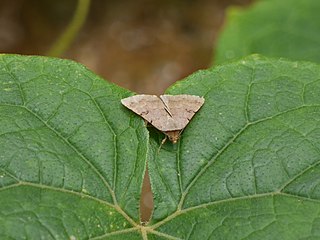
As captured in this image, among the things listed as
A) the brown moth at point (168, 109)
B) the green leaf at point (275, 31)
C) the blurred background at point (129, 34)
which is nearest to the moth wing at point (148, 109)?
the brown moth at point (168, 109)

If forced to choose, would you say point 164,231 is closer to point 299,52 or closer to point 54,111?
point 54,111

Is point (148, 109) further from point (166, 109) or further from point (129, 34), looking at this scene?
point (129, 34)

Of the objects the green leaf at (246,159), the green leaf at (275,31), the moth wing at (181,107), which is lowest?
the green leaf at (246,159)

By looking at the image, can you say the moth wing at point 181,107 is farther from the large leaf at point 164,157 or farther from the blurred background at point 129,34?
the blurred background at point 129,34

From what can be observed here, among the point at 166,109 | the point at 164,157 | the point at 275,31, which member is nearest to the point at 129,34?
the point at 275,31

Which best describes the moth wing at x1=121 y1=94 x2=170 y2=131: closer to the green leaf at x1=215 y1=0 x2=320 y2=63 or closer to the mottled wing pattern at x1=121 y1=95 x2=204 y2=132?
the mottled wing pattern at x1=121 y1=95 x2=204 y2=132

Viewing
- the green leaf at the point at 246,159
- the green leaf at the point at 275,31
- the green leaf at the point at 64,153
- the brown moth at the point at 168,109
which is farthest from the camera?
the green leaf at the point at 275,31

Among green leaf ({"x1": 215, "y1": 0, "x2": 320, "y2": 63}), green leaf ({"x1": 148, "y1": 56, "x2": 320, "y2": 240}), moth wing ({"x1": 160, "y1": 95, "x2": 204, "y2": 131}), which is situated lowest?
green leaf ({"x1": 148, "y1": 56, "x2": 320, "y2": 240})

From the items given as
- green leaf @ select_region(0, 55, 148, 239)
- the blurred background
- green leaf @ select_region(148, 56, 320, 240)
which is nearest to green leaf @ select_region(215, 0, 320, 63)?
green leaf @ select_region(148, 56, 320, 240)
